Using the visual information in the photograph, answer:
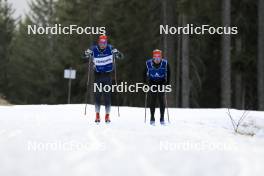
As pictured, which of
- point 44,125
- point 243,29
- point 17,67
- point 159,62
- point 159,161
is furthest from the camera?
point 17,67

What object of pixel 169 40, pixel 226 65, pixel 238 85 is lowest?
pixel 238 85

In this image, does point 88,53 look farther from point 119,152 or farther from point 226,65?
point 226,65

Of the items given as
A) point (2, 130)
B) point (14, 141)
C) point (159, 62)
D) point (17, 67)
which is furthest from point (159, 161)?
point (17, 67)

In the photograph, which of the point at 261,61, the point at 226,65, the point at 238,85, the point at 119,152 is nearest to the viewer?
the point at 119,152

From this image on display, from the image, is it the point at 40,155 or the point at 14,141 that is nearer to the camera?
the point at 40,155

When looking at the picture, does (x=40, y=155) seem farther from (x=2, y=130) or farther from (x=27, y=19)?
(x=27, y=19)

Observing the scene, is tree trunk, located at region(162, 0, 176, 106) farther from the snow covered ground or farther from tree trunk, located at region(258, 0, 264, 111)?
the snow covered ground

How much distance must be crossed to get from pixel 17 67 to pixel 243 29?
99.2 ft

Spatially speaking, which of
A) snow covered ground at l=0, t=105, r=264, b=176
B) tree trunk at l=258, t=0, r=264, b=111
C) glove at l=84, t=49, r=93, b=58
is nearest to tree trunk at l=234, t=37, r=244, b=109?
tree trunk at l=258, t=0, r=264, b=111

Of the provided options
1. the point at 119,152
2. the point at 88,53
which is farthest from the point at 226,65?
the point at 119,152

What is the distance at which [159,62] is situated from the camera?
40.5 feet

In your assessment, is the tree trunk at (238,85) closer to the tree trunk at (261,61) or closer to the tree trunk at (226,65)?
the tree trunk at (261,61)

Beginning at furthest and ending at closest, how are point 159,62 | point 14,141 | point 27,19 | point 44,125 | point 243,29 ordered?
point 27,19
point 243,29
point 159,62
point 44,125
point 14,141

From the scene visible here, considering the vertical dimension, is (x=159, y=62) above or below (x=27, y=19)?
below
